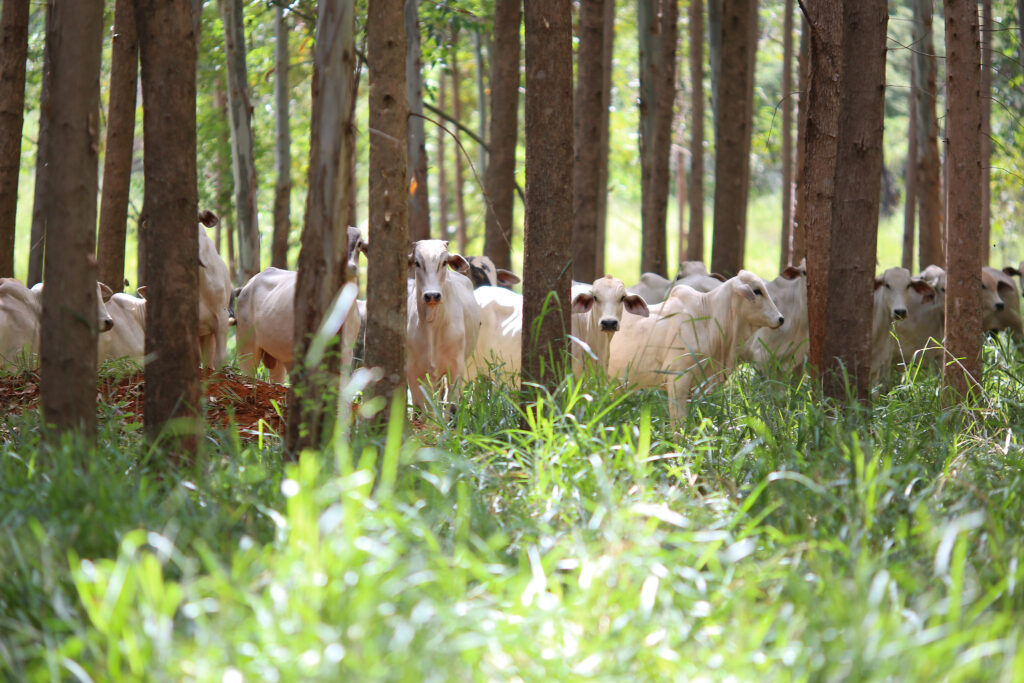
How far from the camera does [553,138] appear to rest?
6078 millimetres

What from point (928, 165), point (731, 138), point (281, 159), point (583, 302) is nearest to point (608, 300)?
point (583, 302)

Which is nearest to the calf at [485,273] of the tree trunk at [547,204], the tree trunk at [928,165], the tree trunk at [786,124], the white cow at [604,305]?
the white cow at [604,305]

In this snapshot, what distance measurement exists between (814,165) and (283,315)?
4395 millimetres

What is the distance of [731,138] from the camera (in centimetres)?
1252

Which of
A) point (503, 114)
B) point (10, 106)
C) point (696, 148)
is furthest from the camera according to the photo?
point (696, 148)

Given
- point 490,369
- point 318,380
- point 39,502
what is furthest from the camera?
point 490,369

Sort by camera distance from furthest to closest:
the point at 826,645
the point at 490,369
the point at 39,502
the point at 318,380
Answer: the point at 490,369 < the point at 318,380 < the point at 39,502 < the point at 826,645

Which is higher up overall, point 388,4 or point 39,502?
point 388,4

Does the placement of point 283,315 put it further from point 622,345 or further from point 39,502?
point 39,502

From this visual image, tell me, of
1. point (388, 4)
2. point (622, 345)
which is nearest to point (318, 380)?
point (388, 4)

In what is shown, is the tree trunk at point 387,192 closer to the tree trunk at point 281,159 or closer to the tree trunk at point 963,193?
the tree trunk at point 963,193

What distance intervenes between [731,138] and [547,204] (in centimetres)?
702

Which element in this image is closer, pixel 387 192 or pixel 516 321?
pixel 387 192

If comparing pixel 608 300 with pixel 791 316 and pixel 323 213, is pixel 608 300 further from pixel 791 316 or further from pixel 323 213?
pixel 323 213
